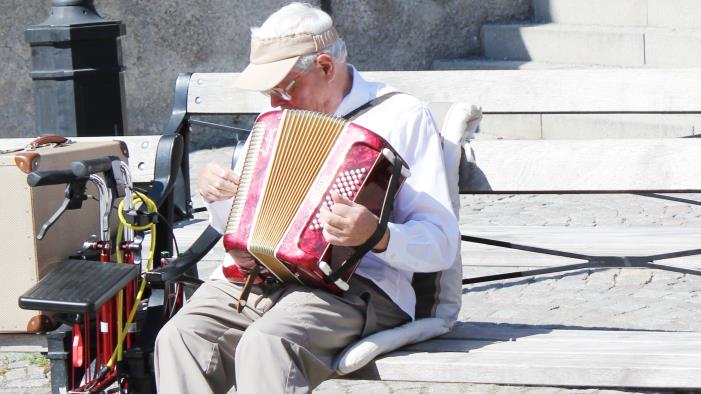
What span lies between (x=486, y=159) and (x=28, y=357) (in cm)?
216

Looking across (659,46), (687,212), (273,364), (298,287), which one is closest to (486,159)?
(298,287)

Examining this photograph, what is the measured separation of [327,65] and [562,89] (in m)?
1.36

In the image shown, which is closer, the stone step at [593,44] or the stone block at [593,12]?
the stone step at [593,44]

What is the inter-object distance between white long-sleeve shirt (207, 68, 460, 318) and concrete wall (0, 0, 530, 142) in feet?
20.2

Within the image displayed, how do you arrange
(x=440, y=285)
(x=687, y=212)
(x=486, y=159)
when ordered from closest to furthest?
(x=440, y=285), (x=486, y=159), (x=687, y=212)

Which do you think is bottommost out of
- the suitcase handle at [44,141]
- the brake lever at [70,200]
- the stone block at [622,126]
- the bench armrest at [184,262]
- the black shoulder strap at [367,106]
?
the stone block at [622,126]

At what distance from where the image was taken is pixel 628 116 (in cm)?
877

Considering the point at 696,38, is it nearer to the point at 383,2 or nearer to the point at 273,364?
the point at 383,2

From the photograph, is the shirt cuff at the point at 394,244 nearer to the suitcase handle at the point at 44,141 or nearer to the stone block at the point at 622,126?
the suitcase handle at the point at 44,141

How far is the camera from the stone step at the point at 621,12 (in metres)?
9.44

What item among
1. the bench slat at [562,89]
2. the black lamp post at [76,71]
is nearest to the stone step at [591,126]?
the black lamp post at [76,71]

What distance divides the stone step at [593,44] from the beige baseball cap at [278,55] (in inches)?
229

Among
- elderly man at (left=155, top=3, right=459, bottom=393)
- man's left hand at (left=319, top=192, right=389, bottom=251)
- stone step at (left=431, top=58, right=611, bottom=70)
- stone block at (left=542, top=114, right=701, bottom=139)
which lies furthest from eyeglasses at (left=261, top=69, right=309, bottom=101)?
stone step at (left=431, top=58, right=611, bottom=70)

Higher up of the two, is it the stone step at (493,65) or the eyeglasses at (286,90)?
the eyeglasses at (286,90)
